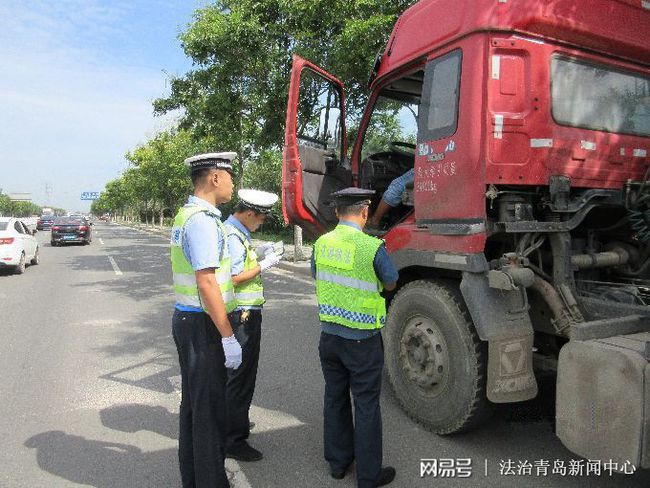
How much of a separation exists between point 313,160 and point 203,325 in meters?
2.77

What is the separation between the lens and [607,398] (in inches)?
85.7

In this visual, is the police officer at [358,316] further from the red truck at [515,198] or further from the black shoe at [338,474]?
the red truck at [515,198]

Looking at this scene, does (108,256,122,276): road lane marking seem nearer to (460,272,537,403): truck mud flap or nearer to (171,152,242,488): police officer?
(171,152,242,488): police officer

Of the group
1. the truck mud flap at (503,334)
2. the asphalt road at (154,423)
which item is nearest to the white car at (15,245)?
the asphalt road at (154,423)

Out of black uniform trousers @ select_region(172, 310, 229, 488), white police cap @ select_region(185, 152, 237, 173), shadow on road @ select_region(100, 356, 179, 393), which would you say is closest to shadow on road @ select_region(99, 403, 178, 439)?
shadow on road @ select_region(100, 356, 179, 393)

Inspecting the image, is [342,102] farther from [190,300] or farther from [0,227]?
[0,227]

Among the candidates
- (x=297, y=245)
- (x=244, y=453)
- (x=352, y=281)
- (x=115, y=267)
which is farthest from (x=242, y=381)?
(x=115, y=267)

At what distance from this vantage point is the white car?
11.6 meters

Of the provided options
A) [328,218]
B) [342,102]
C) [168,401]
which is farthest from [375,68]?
[168,401]

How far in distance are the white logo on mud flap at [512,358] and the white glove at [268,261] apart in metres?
1.58

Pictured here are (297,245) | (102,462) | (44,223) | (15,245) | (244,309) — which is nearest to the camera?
(102,462)

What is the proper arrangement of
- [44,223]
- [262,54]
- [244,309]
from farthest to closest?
[44,223], [262,54], [244,309]

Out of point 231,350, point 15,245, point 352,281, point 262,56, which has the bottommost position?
point 15,245

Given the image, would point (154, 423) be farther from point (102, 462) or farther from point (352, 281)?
point (352, 281)
